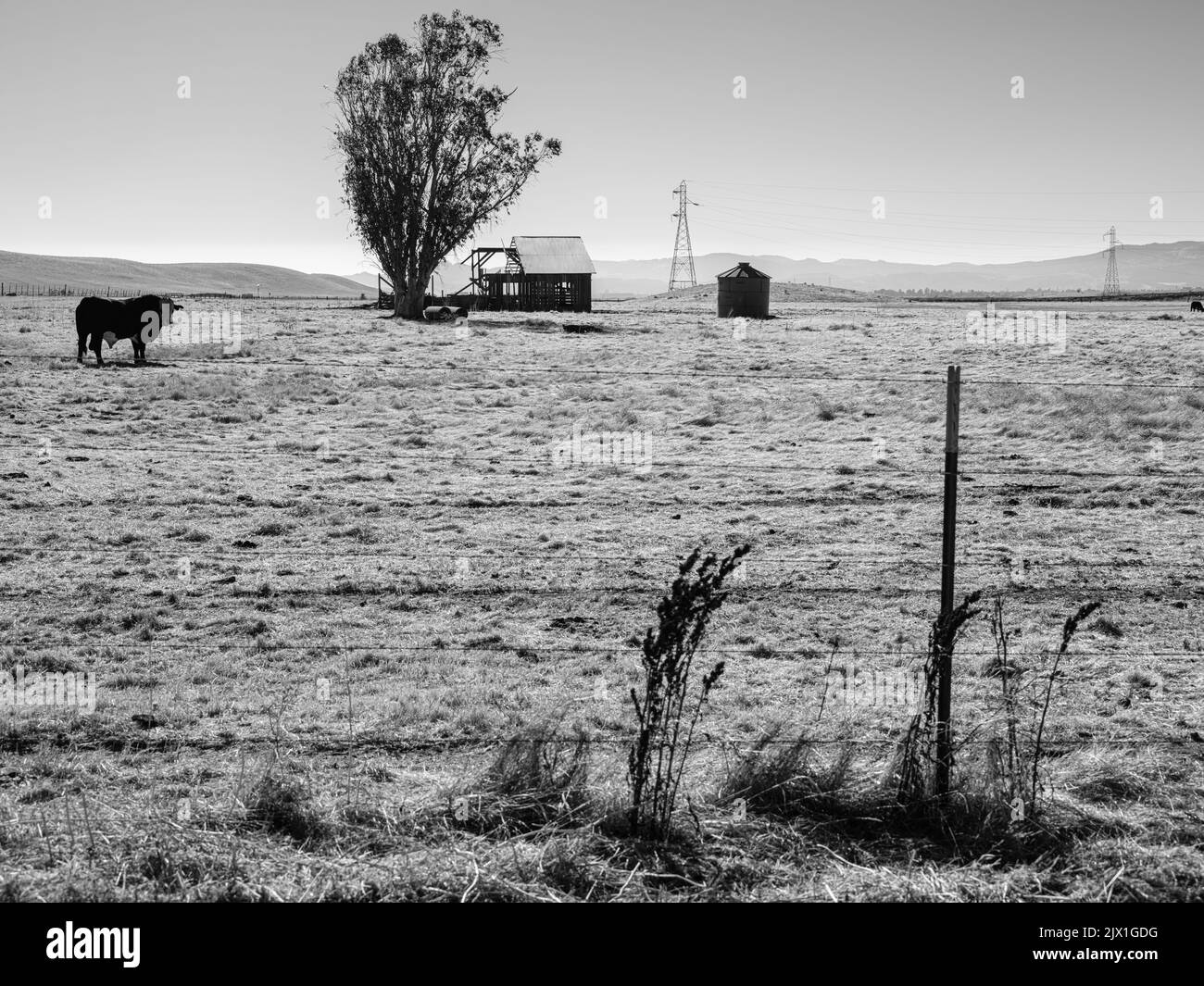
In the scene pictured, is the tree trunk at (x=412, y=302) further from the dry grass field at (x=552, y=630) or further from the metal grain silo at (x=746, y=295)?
the dry grass field at (x=552, y=630)

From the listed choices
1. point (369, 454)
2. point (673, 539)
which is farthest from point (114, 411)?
point (673, 539)

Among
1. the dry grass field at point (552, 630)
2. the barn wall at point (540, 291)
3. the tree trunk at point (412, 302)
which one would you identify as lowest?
the dry grass field at point (552, 630)

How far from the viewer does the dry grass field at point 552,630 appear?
3.92 meters

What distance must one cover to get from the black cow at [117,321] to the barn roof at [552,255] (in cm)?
3537

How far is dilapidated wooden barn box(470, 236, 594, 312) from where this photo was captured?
5528 centimetres

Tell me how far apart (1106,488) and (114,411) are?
522 inches

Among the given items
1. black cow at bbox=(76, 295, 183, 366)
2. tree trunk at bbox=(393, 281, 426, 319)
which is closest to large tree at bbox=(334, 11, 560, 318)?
tree trunk at bbox=(393, 281, 426, 319)

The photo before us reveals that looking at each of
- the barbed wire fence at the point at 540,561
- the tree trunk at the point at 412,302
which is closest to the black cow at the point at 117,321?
the barbed wire fence at the point at 540,561

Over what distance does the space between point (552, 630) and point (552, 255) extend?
51595mm

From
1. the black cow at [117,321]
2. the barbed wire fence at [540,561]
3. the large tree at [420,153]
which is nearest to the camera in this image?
the barbed wire fence at [540,561]

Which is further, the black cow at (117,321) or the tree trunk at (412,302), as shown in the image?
the tree trunk at (412,302)

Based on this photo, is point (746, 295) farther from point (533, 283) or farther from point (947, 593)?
point (947, 593)
